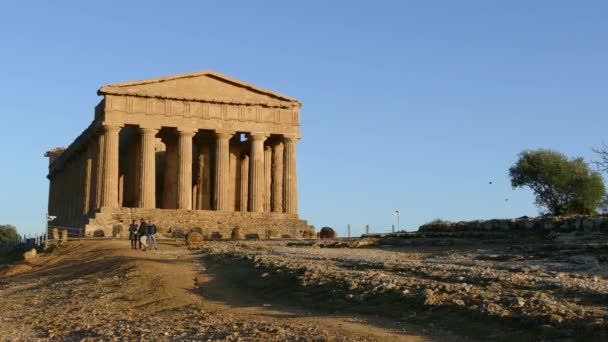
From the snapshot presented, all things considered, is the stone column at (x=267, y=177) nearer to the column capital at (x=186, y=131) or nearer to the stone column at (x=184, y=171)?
the stone column at (x=184, y=171)

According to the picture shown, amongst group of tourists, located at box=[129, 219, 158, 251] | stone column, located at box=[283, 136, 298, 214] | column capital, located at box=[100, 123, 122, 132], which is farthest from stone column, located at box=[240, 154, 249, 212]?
group of tourists, located at box=[129, 219, 158, 251]

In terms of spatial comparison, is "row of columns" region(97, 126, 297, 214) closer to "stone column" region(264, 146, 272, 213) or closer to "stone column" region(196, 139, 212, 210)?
"stone column" region(264, 146, 272, 213)

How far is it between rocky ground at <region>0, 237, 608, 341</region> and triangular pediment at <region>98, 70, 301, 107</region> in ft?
91.9

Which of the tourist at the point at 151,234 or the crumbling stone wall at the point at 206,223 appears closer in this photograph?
the tourist at the point at 151,234

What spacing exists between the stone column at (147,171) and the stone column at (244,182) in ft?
30.8

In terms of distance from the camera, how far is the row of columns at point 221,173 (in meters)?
61.1

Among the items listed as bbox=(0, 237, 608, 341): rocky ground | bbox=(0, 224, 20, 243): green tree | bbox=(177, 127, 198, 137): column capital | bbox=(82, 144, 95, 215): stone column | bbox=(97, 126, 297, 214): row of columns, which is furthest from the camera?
bbox=(0, 224, 20, 243): green tree

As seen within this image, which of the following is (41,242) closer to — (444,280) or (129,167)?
(129,167)

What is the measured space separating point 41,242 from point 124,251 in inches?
613

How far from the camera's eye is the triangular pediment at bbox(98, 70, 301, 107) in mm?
61469

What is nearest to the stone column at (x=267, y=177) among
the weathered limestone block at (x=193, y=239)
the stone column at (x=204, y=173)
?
the stone column at (x=204, y=173)

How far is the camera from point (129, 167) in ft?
235

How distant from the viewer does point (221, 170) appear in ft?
210

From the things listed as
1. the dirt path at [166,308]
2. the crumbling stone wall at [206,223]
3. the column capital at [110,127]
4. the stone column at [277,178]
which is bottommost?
the dirt path at [166,308]
